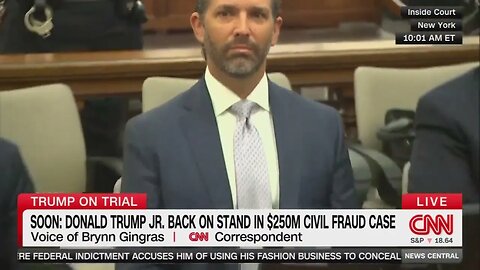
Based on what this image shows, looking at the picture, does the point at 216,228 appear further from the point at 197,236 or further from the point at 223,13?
the point at 223,13

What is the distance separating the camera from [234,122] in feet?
4.02

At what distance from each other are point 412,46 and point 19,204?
65cm

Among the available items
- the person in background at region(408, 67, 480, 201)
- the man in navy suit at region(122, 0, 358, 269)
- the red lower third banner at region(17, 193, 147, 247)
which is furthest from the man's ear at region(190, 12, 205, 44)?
the person in background at region(408, 67, 480, 201)

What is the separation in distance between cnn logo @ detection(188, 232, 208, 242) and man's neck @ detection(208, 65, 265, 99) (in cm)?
22

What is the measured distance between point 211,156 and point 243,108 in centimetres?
9

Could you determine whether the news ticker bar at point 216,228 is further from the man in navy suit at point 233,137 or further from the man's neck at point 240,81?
the man's neck at point 240,81

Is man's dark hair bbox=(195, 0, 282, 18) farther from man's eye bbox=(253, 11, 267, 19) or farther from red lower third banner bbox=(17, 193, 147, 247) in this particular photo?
red lower third banner bbox=(17, 193, 147, 247)

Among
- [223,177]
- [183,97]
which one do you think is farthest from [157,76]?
[223,177]

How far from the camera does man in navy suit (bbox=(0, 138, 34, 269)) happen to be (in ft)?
3.98

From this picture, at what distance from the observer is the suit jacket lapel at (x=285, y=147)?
1213mm

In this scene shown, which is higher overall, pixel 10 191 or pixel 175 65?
pixel 175 65

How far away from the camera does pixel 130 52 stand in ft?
4.02

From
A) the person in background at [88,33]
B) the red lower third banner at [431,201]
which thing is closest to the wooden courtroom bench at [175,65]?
the person in background at [88,33]

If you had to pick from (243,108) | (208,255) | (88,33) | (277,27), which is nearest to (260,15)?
(277,27)
